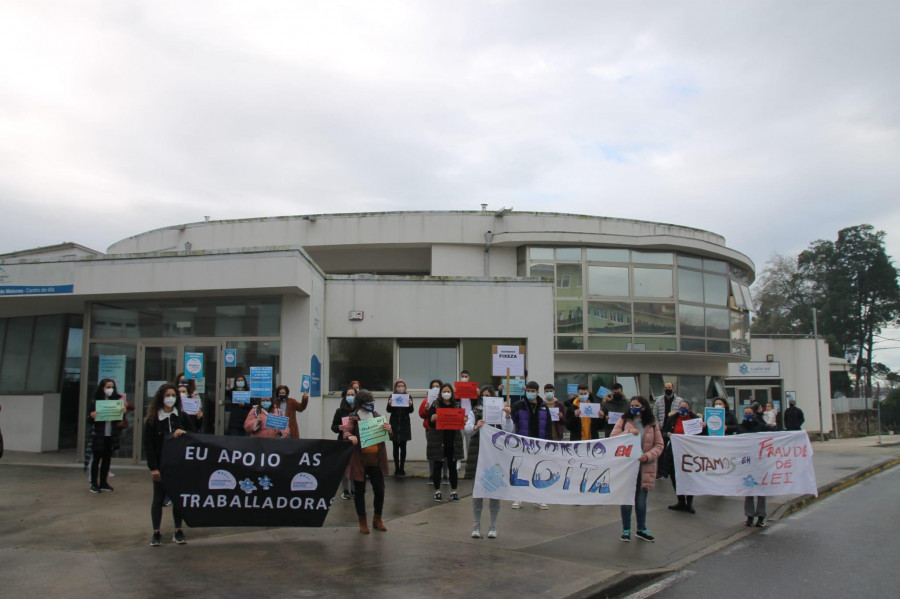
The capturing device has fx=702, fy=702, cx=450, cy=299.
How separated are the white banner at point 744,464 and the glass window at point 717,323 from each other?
1710cm

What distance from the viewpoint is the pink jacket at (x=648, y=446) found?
337 inches

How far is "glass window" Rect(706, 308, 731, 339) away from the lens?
1055 inches

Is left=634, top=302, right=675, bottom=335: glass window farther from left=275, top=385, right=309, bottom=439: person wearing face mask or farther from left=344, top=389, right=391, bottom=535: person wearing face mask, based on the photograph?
left=344, top=389, right=391, bottom=535: person wearing face mask

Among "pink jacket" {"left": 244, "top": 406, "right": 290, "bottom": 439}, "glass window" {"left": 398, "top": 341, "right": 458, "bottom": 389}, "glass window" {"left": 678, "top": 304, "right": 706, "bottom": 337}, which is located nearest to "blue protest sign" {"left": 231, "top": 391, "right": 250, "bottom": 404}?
"pink jacket" {"left": 244, "top": 406, "right": 290, "bottom": 439}

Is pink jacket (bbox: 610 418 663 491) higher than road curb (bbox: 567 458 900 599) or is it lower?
higher

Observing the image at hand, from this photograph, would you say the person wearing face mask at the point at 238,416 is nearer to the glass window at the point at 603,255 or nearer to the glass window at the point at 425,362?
the glass window at the point at 425,362

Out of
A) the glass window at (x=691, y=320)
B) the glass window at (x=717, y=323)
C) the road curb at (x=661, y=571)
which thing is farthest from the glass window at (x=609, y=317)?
the road curb at (x=661, y=571)

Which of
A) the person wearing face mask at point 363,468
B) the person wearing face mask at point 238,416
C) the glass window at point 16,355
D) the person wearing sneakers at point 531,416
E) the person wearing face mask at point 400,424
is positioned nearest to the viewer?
the person wearing face mask at point 363,468

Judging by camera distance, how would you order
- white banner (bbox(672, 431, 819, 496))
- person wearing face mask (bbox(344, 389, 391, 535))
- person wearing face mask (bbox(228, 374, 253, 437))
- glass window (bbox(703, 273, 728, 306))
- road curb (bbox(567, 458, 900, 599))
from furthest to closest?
1. glass window (bbox(703, 273, 728, 306))
2. person wearing face mask (bbox(228, 374, 253, 437))
3. white banner (bbox(672, 431, 819, 496))
4. person wearing face mask (bbox(344, 389, 391, 535))
5. road curb (bbox(567, 458, 900, 599))

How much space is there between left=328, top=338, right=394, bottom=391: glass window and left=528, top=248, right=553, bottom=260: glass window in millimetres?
10874

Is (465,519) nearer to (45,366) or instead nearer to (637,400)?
(637,400)

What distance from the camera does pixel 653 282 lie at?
2577 cm

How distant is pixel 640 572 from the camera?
282 inches

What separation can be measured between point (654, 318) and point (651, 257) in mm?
2276
